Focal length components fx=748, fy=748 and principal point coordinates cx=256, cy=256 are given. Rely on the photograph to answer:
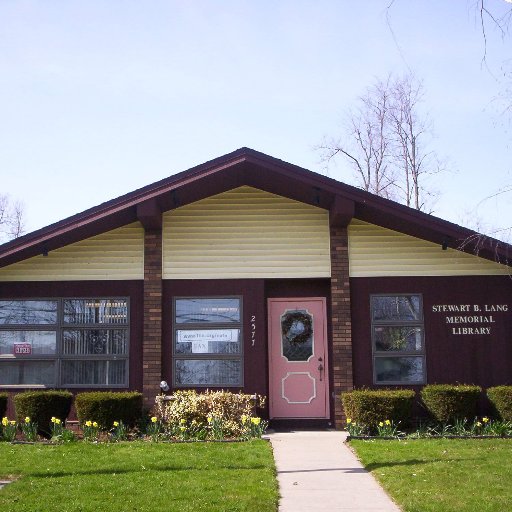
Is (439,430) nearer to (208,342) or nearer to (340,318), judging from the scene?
(340,318)

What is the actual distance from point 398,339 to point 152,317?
441 cm

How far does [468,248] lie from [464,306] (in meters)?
1.05

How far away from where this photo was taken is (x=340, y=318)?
13.3 meters

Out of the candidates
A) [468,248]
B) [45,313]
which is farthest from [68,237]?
[468,248]

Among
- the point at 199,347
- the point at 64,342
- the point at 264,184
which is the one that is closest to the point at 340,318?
the point at 199,347

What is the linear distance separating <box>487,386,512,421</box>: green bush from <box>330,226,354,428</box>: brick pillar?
7.91ft

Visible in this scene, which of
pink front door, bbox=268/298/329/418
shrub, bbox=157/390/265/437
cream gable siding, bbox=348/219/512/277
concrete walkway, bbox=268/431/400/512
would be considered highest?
cream gable siding, bbox=348/219/512/277

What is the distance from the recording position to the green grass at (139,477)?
7.33m

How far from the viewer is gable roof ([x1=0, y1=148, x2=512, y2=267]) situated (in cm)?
1262

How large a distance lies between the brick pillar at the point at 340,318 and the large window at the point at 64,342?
374 cm

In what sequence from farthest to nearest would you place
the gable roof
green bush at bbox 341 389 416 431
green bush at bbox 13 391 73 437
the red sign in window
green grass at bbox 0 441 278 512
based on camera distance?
the red sign in window < the gable roof < green bush at bbox 13 391 73 437 < green bush at bbox 341 389 416 431 < green grass at bbox 0 441 278 512

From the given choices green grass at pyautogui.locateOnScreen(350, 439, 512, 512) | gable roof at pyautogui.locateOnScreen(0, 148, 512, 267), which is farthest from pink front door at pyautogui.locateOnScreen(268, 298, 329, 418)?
green grass at pyautogui.locateOnScreen(350, 439, 512, 512)

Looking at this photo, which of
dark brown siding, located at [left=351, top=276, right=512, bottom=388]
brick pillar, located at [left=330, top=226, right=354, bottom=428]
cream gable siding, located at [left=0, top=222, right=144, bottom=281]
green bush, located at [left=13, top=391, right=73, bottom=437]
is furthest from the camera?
cream gable siding, located at [left=0, top=222, right=144, bottom=281]

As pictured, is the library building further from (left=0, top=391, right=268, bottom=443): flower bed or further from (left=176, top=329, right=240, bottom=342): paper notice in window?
(left=0, top=391, right=268, bottom=443): flower bed
